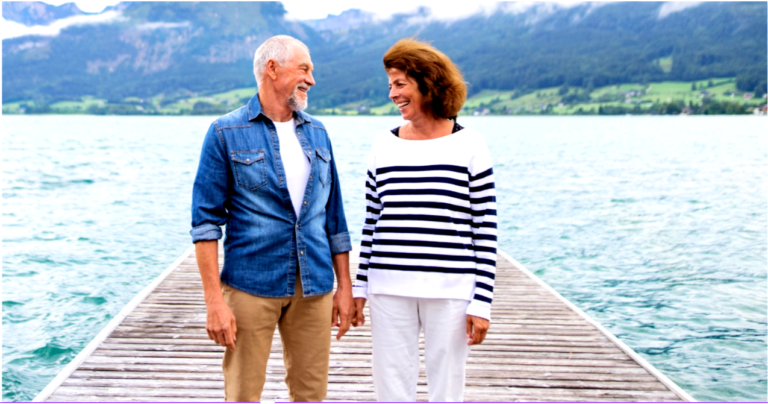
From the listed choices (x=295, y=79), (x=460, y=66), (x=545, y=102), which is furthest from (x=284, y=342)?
(x=460, y=66)

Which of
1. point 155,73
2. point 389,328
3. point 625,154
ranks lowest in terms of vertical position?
point 625,154

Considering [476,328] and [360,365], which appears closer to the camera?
[476,328]

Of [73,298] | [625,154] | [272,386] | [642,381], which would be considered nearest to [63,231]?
[73,298]

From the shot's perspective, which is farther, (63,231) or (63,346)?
(63,231)

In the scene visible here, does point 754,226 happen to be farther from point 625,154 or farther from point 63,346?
point 625,154

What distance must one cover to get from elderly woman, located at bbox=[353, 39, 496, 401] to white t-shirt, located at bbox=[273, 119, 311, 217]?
0.29 meters

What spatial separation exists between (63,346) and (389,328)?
7613 millimetres

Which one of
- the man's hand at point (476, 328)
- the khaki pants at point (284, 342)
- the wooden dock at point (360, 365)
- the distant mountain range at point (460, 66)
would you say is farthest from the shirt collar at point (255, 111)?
the distant mountain range at point (460, 66)

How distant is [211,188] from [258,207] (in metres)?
0.19

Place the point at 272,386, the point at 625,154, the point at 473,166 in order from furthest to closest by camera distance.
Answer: the point at 625,154
the point at 272,386
the point at 473,166

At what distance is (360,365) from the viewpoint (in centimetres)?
470

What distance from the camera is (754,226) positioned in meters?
21.1

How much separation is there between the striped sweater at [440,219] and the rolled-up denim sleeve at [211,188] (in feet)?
2.03

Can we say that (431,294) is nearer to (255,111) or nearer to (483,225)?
(483,225)
